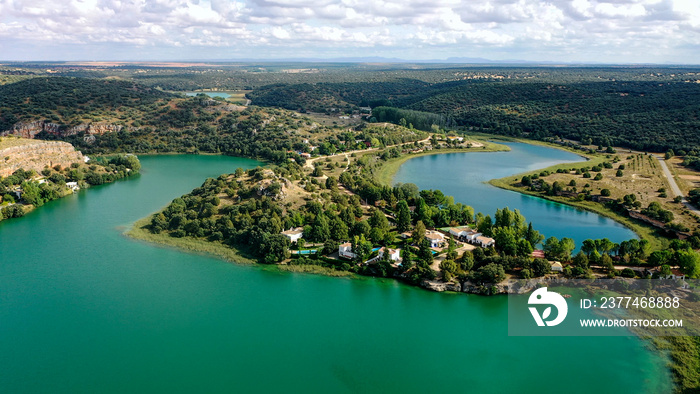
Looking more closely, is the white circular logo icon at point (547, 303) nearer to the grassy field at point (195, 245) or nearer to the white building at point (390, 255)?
the white building at point (390, 255)

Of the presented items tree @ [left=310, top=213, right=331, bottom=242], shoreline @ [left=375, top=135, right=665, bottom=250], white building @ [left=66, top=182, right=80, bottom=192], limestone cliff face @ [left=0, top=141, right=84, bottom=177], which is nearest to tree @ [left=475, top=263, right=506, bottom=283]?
tree @ [left=310, top=213, right=331, bottom=242]

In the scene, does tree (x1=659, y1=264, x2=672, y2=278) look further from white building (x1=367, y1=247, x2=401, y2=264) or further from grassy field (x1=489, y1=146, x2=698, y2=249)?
white building (x1=367, y1=247, x2=401, y2=264)

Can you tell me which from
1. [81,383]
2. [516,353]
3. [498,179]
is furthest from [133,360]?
[498,179]

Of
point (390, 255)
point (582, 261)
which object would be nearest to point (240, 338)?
point (390, 255)

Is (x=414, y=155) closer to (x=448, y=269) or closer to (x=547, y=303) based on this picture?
(x=448, y=269)

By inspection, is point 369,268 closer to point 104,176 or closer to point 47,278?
point 47,278

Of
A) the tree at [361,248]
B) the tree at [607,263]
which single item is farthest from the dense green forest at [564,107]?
the tree at [361,248]
